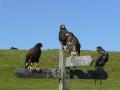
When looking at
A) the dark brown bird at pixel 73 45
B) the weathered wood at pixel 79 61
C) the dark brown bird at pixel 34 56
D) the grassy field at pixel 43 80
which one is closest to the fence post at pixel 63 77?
the weathered wood at pixel 79 61

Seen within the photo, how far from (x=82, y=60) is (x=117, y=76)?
142 ft

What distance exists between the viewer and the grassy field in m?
43.0

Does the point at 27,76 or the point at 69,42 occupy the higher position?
the point at 69,42

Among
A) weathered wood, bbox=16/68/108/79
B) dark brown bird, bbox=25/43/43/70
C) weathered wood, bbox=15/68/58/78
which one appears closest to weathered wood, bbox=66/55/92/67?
weathered wood, bbox=16/68/108/79

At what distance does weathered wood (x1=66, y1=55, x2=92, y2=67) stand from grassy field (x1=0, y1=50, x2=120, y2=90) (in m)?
24.0

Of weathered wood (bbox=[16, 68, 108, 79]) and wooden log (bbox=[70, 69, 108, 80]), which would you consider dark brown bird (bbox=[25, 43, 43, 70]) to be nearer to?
weathered wood (bbox=[16, 68, 108, 79])

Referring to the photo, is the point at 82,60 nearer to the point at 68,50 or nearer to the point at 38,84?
the point at 68,50

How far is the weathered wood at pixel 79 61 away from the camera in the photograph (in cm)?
1211


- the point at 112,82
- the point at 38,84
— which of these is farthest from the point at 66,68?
the point at 112,82

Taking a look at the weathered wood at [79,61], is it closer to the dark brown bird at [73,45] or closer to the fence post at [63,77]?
the fence post at [63,77]

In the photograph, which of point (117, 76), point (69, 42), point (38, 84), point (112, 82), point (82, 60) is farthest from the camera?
point (117, 76)

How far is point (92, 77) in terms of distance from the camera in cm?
1288

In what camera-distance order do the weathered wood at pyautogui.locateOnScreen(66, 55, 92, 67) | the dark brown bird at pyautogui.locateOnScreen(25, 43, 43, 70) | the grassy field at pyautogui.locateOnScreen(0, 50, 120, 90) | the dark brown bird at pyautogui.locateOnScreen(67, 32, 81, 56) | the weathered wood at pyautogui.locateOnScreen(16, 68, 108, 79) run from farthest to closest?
the grassy field at pyautogui.locateOnScreen(0, 50, 120, 90)
the dark brown bird at pyautogui.locateOnScreen(25, 43, 43, 70)
the dark brown bird at pyautogui.locateOnScreen(67, 32, 81, 56)
the weathered wood at pyautogui.locateOnScreen(16, 68, 108, 79)
the weathered wood at pyautogui.locateOnScreen(66, 55, 92, 67)

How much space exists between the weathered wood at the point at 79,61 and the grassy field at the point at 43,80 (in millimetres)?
24047
